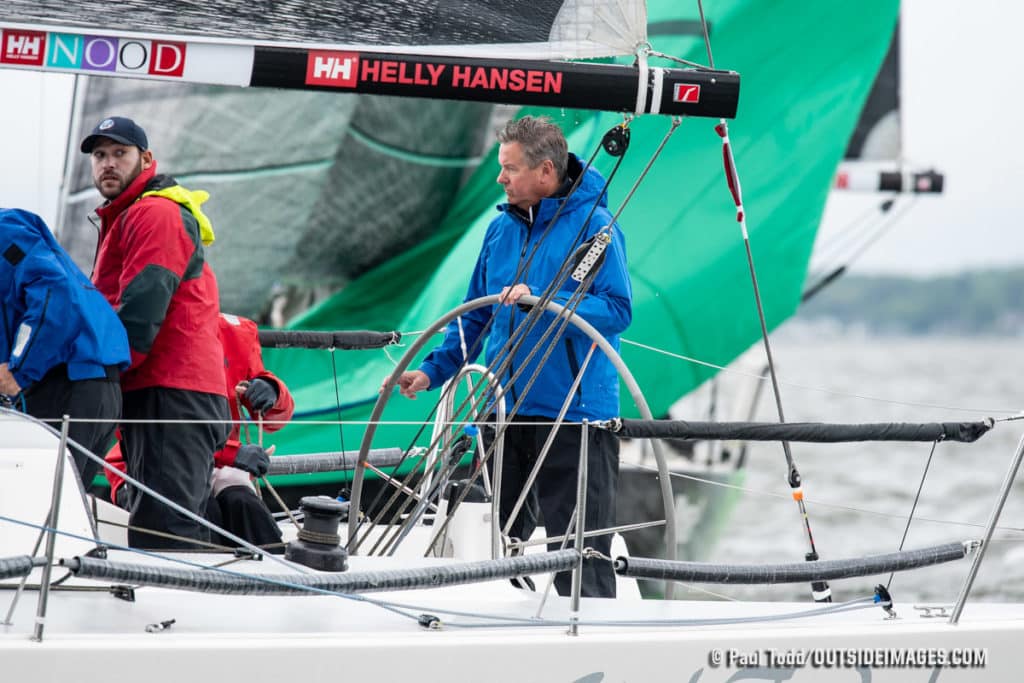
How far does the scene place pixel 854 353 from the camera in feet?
189

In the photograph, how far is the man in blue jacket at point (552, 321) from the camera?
122 inches

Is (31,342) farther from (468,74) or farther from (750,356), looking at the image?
(750,356)

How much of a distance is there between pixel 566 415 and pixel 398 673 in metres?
0.89

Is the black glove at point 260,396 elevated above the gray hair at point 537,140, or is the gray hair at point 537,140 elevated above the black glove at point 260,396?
the gray hair at point 537,140

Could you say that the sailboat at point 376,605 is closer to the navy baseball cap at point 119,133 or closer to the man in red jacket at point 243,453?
the man in red jacket at point 243,453

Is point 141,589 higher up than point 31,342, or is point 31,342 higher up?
point 31,342

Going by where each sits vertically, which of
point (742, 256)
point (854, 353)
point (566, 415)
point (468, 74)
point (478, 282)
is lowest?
point (566, 415)

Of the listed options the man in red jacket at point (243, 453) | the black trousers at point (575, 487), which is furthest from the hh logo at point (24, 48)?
the black trousers at point (575, 487)

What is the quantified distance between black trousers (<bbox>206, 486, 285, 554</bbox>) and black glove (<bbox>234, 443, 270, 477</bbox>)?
0.21ft

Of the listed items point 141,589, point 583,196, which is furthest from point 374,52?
point 141,589

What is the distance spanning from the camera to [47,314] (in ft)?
9.26

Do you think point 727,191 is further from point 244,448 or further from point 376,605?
point 376,605

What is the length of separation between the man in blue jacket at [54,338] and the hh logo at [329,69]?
61 cm

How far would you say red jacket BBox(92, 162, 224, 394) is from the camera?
2.97 m
